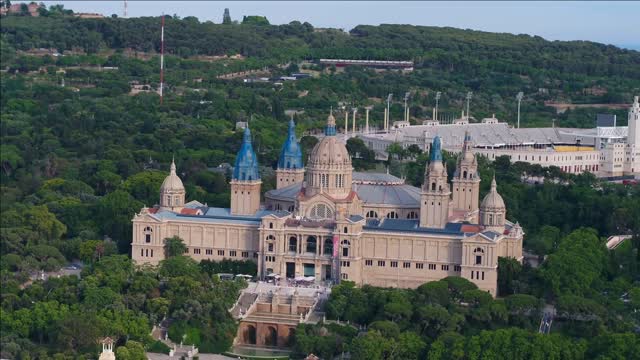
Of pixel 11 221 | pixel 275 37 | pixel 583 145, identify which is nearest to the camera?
pixel 11 221

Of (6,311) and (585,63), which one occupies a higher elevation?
(585,63)

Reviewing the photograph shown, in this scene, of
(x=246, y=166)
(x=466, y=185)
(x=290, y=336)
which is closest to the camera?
(x=290, y=336)

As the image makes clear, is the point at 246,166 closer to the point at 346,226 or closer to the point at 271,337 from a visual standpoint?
the point at 346,226

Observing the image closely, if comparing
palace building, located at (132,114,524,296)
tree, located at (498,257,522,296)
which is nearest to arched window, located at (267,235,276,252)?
palace building, located at (132,114,524,296)

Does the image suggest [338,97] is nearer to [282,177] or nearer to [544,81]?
[544,81]

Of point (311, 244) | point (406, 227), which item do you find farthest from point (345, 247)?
point (406, 227)

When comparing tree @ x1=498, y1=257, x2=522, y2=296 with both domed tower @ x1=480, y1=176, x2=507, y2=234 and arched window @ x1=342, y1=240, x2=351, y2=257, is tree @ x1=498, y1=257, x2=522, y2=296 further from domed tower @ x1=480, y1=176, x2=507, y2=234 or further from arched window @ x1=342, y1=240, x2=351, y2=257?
arched window @ x1=342, y1=240, x2=351, y2=257

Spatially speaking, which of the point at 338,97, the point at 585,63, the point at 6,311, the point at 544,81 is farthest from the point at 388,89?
the point at 6,311
